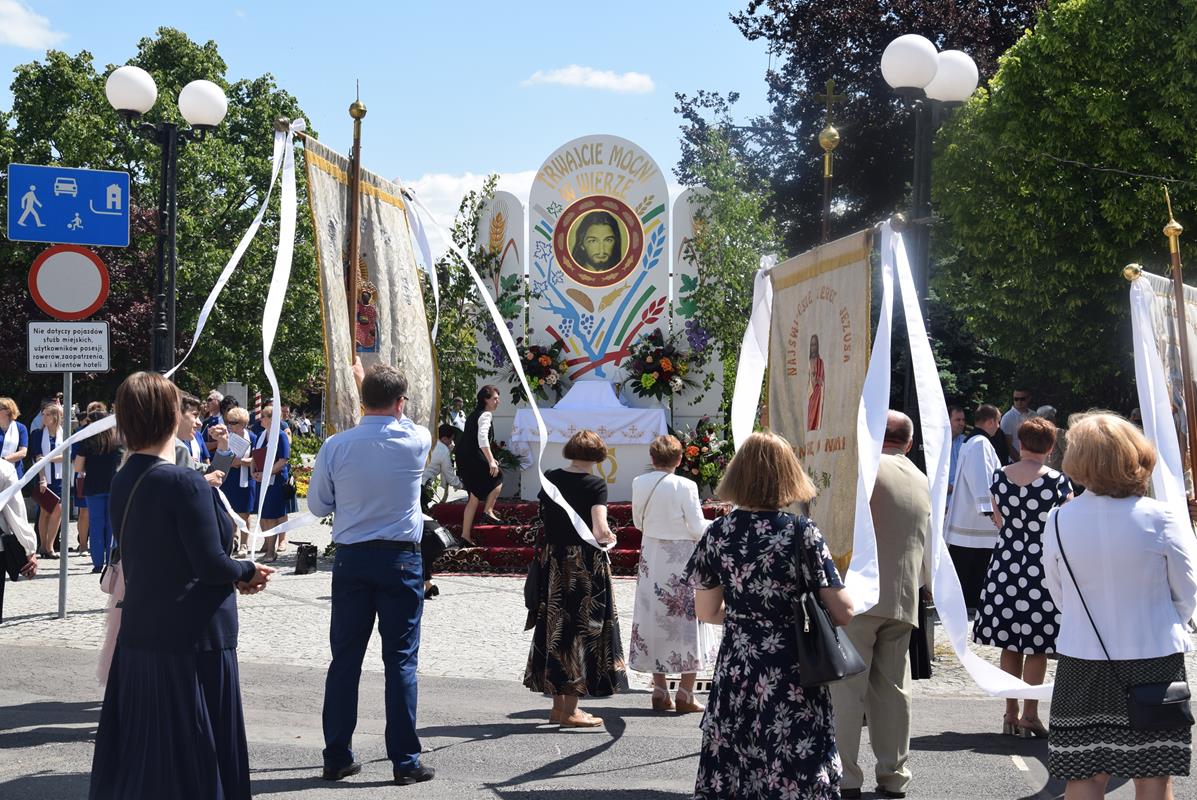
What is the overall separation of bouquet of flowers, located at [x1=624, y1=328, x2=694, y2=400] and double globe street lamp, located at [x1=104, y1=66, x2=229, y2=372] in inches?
247

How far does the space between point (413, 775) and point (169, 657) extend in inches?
70.1

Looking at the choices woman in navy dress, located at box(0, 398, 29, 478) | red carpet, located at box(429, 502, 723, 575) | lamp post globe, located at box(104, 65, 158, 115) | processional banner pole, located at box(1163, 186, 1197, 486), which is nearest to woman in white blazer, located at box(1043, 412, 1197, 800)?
processional banner pole, located at box(1163, 186, 1197, 486)

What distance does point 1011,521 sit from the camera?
755 cm

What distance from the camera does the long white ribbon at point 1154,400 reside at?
6168mm

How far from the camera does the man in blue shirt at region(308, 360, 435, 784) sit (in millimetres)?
6203

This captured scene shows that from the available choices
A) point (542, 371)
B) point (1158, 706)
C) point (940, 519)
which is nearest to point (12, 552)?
point (940, 519)

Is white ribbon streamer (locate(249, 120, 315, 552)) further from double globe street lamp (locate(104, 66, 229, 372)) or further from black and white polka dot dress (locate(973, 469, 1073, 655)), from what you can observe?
double globe street lamp (locate(104, 66, 229, 372))

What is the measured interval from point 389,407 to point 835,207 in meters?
29.0

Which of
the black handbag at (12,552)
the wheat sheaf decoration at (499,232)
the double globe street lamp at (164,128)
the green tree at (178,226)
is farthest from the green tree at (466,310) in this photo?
the green tree at (178,226)

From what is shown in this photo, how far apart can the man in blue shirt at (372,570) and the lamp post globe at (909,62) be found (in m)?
6.32

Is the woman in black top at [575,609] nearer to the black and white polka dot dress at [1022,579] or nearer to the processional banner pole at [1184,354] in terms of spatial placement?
the black and white polka dot dress at [1022,579]

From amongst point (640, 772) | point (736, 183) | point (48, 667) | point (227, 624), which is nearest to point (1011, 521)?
point (640, 772)

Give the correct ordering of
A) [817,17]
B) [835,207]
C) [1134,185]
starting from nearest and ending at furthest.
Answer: [1134,185]
[817,17]
[835,207]

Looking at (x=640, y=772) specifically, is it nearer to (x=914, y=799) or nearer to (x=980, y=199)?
(x=914, y=799)
